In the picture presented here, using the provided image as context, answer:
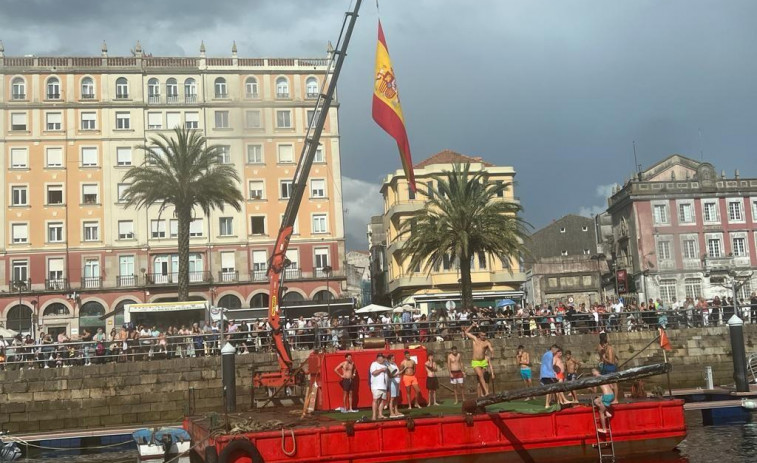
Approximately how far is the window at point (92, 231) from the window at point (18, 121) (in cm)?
900

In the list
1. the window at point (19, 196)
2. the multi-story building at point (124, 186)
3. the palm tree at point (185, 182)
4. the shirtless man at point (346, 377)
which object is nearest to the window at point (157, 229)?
the multi-story building at point (124, 186)

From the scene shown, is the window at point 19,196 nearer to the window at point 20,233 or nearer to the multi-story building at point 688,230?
the window at point 20,233

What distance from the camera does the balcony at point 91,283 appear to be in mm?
60431

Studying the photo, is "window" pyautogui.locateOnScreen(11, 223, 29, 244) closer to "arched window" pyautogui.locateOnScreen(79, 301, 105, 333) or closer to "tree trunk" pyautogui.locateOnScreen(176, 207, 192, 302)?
"arched window" pyautogui.locateOnScreen(79, 301, 105, 333)

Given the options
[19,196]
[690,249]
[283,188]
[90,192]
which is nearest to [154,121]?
[90,192]

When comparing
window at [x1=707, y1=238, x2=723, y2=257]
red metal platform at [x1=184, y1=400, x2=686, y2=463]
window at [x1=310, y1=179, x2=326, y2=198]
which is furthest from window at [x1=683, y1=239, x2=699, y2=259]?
red metal platform at [x1=184, y1=400, x2=686, y2=463]

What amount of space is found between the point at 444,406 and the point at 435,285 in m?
41.5

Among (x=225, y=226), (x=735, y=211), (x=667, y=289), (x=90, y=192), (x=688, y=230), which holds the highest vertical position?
(x=90, y=192)

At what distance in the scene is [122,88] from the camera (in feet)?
207

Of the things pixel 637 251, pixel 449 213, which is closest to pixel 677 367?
pixel 449 213

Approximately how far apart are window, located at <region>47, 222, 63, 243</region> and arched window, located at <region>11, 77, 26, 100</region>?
10088 millimetres

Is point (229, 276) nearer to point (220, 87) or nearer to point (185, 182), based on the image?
point (185, 182)

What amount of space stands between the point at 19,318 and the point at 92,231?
835 cm

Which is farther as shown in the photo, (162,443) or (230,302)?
(230,302)
